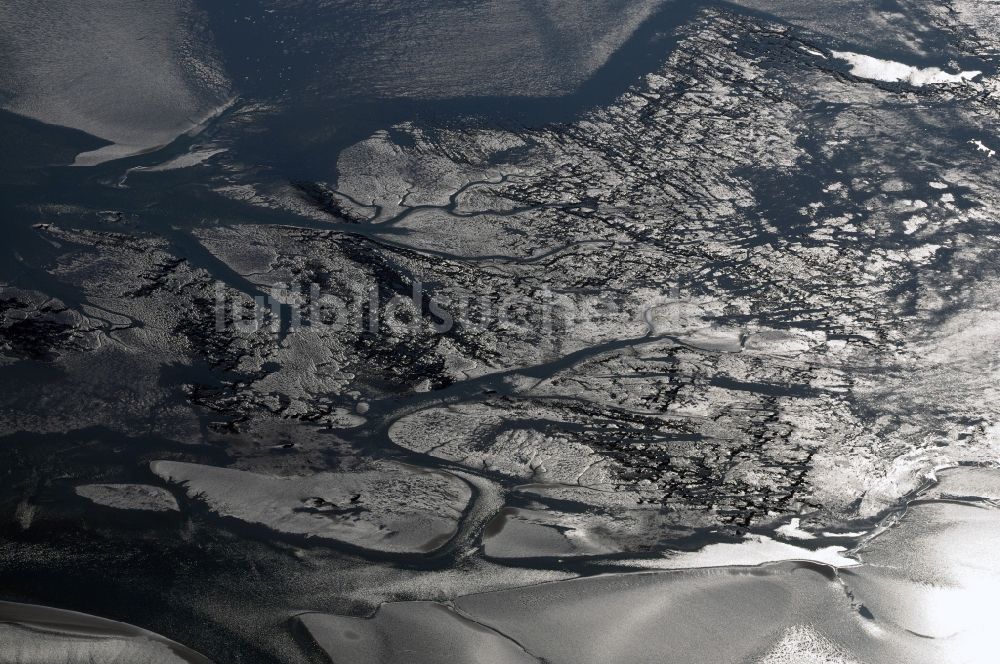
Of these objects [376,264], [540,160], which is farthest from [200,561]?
[540,160]

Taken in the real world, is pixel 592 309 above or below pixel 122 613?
above

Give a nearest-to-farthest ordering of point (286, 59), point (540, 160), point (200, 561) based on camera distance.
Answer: point (200, 561) → point (540, 160) → point (286, 59)

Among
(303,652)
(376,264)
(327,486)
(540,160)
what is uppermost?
(540,160)

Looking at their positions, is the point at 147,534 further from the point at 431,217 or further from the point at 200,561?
the point at 431,217

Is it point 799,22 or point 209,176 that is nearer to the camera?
point 209,176

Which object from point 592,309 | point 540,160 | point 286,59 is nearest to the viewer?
point 592,309

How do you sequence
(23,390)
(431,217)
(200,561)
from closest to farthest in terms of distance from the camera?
(200,561), (23,390), (431,217)

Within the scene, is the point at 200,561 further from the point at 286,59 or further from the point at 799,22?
the point at 799,22

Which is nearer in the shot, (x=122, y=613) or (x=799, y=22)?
(x=122, y=613)

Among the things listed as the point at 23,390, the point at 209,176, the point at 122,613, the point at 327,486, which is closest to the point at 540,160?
the point at 209,176
